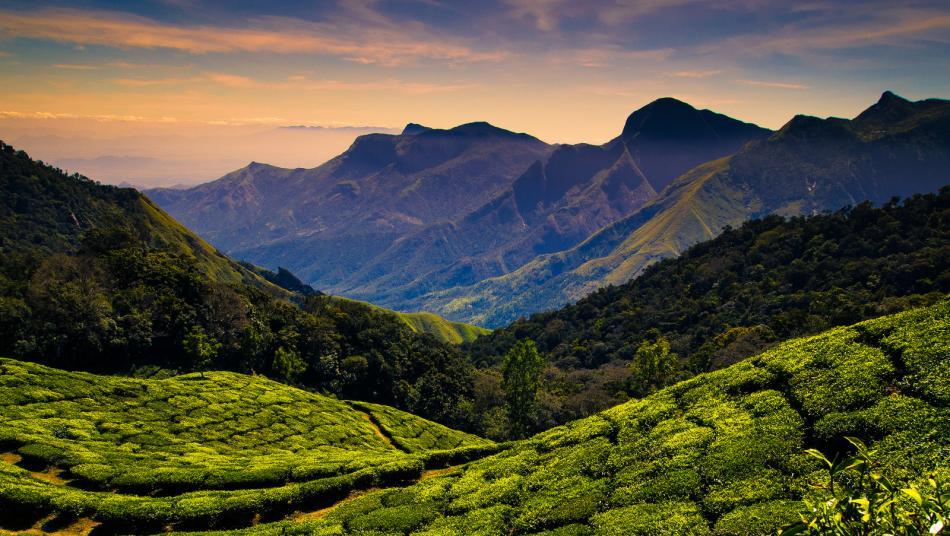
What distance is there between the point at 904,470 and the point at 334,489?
115ft

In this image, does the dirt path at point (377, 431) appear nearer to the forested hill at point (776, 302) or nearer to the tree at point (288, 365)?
the tree at point (288, 365)

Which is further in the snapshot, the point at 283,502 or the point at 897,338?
the point at 283,502

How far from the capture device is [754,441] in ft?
92.4

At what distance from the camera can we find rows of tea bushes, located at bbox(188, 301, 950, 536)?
2400 centimetres


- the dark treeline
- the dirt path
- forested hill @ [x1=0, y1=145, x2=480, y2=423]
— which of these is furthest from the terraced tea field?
the dark treeline

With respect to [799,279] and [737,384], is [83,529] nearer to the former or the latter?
[737,384]

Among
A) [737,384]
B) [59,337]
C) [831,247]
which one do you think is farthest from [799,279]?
[59,337]

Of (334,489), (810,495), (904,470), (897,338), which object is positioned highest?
(897,338)

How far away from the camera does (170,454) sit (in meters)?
45.0

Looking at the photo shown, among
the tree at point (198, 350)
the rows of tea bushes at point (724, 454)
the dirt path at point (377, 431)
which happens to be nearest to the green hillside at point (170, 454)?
the dirt path at point (377, 431)

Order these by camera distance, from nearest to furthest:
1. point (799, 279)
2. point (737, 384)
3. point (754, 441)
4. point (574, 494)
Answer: point (754, 441) → point (574, 494) → point (737, 384) → point (799, 279)

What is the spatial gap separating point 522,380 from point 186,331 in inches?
2410

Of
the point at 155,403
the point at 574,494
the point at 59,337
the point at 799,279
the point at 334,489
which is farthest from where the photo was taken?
the point at 799,279

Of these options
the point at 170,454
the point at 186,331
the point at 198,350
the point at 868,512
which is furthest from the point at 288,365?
the point at 868,512
